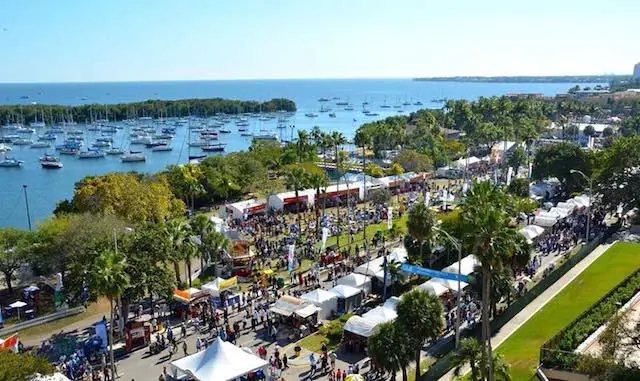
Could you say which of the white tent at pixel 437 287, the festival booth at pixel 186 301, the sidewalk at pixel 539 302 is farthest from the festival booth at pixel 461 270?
the festival booth at pixel 186 301

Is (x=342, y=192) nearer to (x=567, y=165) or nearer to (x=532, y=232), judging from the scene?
(x=567, y=165)

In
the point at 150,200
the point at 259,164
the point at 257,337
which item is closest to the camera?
the point at 257,337

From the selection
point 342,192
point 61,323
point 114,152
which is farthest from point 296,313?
point 114,152

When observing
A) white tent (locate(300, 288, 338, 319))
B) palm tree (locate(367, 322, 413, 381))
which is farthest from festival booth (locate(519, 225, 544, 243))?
palm tree (locate(367, 322, 413, 381))

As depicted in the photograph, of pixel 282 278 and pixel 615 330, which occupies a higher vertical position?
pixel 615 330

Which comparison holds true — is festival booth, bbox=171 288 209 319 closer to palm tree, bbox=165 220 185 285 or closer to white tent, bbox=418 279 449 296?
palm tree, bbox=165 220 185 285

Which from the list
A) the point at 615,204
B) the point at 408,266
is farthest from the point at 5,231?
the point at 615,204

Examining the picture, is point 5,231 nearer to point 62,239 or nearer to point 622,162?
point 62,239

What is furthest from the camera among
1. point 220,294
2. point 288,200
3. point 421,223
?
point 288,200
